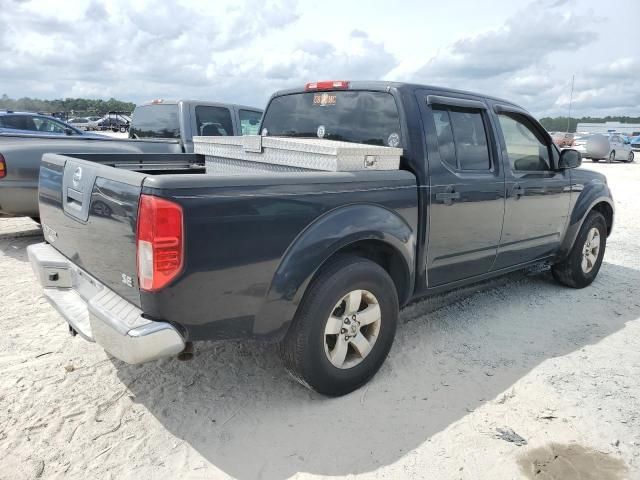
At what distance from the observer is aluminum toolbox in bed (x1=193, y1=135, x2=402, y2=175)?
3057 millimetres

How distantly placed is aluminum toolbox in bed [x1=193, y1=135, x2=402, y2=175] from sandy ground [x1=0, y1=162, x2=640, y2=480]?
4.38ft

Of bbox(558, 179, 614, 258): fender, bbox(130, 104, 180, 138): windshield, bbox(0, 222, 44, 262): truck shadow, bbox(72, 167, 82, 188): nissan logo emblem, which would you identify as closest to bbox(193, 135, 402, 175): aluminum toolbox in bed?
bbox(72, 167, 82, 188): nissan logo emblem

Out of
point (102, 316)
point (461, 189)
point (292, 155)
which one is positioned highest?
point (292, 155)

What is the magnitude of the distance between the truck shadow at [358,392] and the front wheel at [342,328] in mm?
180

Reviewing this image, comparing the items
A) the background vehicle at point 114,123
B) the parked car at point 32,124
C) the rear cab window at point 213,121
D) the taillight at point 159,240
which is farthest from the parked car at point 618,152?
the background vehicle at point 114,123

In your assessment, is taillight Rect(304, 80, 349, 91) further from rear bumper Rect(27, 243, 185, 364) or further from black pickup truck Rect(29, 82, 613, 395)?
rear bumper Rect(27, 243, 185, 364)

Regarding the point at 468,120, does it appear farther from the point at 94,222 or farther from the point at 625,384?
the point at 94,222

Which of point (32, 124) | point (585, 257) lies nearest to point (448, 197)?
point (585, 257)

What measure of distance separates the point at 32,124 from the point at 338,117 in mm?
9761

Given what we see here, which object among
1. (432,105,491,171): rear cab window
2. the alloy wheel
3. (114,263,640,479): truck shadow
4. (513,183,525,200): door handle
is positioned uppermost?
(432,105,491,171): rear cab window

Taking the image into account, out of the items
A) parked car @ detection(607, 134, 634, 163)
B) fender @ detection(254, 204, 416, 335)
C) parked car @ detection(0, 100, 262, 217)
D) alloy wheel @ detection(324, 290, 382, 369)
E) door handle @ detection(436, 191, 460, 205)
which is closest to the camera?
fender @ detection(254, 204, 416, 335)

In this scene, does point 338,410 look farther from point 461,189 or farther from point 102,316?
point 461,189

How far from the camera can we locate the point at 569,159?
15.3ft

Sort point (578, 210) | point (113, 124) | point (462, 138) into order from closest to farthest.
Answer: point (462, 138)
point (578, 210)
point (113, 124)
